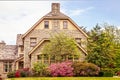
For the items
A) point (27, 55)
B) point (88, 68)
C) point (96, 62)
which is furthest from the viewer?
point (27, 55)

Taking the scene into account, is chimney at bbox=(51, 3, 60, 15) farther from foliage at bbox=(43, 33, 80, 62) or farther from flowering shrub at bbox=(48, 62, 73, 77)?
flowering shrub at bbox=(48, 62, 73, 77)

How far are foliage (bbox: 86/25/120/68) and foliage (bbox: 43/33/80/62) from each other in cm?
266

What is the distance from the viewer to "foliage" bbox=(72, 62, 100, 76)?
45.4 m

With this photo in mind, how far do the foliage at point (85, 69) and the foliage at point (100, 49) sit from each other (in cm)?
371

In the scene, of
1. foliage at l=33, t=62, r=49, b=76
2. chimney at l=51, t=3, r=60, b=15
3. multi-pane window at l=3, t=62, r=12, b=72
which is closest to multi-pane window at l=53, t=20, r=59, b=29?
chimney at l=51, t=3, r=60, b=15

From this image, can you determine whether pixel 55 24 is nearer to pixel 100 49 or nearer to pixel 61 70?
pixel 100 49

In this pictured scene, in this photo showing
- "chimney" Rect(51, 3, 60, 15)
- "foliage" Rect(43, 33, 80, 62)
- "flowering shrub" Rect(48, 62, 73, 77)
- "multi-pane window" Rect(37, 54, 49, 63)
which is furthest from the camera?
"chimney" Rect(51, 3, 60, 15)

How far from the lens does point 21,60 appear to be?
57.0 meters

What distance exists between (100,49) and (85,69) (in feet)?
19.6

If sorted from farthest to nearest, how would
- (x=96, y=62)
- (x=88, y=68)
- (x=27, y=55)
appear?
1. (x=27, y=55)
2. (x=96, y=62)
3. (x=88, y=68)

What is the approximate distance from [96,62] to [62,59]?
5174 mm

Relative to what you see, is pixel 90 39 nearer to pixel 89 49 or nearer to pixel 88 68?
pixel 89 49

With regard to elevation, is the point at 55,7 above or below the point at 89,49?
above

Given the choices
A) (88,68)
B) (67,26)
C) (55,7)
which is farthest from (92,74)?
(55,7)
